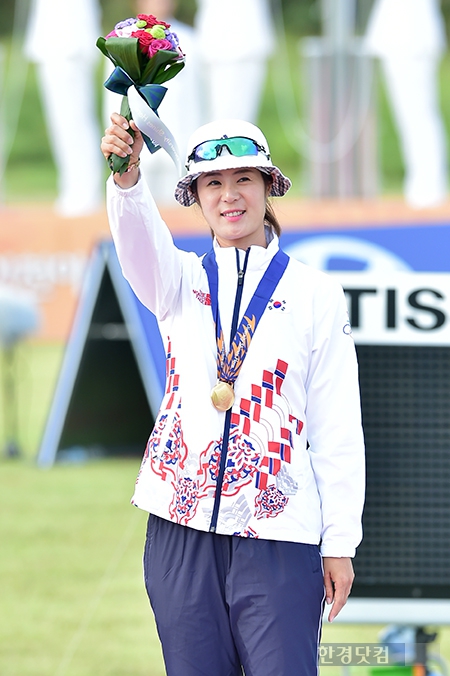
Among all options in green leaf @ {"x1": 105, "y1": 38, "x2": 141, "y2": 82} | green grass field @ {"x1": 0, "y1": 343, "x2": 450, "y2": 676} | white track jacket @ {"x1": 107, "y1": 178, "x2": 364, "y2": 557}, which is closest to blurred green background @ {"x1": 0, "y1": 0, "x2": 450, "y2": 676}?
green grass field @ {"x1": 0, "y1": 343, "x2": 450, "y2": 676}

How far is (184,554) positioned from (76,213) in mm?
7066

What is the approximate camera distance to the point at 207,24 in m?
9.11

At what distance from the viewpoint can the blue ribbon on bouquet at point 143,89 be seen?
2090 millimetres

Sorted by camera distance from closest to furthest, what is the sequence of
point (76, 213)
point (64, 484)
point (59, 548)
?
point (59, 548) → point (64, 484) → point (76, 213)

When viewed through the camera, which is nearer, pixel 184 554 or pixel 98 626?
pixel 184 554

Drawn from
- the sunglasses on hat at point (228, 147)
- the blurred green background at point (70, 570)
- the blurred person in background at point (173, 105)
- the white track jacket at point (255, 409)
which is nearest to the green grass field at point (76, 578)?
the blurred green background at point (70, 570)

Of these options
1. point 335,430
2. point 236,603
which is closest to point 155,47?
point 335,430

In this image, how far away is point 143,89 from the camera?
2090mm

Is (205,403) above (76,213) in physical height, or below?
below

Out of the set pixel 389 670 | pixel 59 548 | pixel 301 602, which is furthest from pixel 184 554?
pixel 59 548

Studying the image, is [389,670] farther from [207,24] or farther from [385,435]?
[207,24]

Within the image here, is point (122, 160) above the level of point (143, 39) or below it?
below

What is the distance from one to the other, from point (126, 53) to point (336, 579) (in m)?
1.02

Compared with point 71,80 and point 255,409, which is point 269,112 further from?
point 255,409
